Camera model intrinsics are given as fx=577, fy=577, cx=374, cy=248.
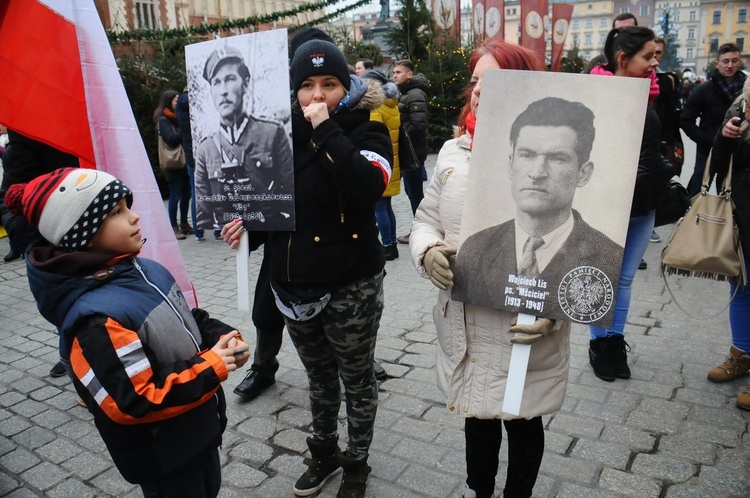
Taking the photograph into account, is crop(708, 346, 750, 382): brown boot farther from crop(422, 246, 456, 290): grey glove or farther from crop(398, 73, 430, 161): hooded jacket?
crop(398, 73, 430, 161): hooded jacket

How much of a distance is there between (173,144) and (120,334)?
23.8 feet

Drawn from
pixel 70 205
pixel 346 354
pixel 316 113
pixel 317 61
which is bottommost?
pixel 346 354

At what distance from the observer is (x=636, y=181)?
363 cm

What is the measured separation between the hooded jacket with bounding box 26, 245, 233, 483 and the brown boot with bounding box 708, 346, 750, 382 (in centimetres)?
318

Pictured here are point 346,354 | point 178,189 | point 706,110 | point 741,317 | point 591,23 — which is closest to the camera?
point 346,354

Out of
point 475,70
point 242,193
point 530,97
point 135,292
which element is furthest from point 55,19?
point 530,97

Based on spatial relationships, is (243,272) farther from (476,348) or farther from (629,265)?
(629,265)

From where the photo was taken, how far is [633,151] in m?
1.72

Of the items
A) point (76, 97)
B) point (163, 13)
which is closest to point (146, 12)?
point (163, 13)

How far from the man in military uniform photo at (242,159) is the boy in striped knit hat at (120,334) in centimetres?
57

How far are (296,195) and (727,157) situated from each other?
266 cm

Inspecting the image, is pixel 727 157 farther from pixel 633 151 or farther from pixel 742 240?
pixel 633 151

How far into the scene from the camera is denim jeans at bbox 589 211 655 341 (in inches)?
149

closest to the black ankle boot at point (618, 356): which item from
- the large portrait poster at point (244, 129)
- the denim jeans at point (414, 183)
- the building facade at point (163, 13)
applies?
the large portrait poster at point (244, 129)
